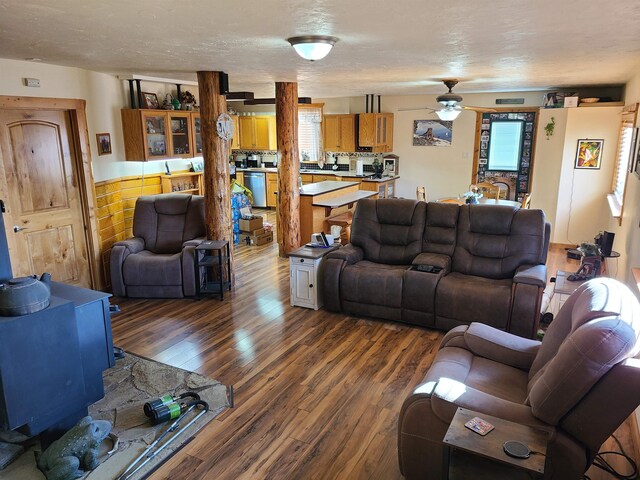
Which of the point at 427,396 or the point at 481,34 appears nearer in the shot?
the point at 427,396

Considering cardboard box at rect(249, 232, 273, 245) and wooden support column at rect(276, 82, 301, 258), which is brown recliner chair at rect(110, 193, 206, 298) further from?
cardboard box at rect(249, 232, 273, 245)

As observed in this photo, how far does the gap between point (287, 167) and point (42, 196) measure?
9.66ft

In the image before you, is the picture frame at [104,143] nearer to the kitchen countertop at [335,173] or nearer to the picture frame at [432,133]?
the kitchen countertop at [335,173]

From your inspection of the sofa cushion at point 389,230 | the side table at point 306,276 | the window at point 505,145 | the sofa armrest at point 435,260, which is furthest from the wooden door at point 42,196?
the window at point 505,145

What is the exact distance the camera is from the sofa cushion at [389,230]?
4.69 metres

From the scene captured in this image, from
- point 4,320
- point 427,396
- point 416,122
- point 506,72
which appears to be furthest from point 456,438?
point 416,122

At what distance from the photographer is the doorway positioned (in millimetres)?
4309

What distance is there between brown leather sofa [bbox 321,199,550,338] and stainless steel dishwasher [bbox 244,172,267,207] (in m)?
5.54

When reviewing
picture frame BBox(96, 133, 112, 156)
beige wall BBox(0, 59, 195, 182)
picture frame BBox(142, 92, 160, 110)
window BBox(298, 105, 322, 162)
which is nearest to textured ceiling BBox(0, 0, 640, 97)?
beige wall BBox(0, 59, 195, 182)

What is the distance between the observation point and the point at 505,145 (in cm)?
809

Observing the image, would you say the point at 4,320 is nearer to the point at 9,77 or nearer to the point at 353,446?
the point at 353,446

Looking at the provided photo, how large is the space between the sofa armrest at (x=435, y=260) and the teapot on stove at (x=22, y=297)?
10.2 ft

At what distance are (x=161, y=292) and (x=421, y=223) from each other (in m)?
2.92

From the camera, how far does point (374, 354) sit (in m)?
3.81
